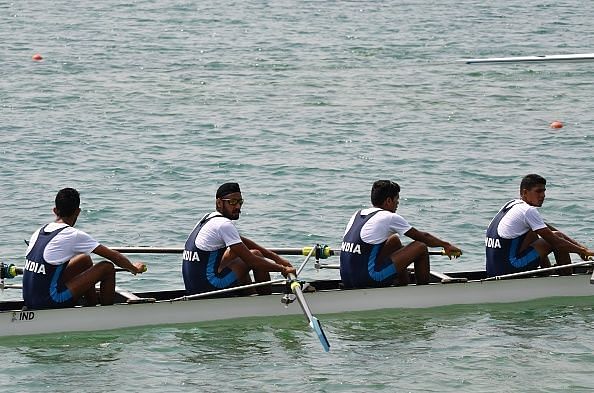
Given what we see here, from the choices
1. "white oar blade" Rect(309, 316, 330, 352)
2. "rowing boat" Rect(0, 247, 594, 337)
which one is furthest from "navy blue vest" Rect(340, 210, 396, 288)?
"white oar blade" Rect(309, 316, 330, 352)

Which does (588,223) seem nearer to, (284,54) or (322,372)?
(322,372)

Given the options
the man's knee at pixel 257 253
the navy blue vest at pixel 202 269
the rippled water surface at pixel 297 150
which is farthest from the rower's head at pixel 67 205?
the man's knee at pixel 257 253

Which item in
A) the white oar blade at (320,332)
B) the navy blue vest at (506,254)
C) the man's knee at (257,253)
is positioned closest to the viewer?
the white oar blade at (320,332)

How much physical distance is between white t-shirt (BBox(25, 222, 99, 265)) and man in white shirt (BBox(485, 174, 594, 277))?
4.70 metres

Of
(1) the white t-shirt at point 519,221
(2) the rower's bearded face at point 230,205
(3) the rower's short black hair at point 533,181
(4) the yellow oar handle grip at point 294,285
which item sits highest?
(3) the rower's short black hair at point 533,181

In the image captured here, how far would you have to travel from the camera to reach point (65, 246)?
13930 mm

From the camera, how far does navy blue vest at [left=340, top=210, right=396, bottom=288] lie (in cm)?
1515

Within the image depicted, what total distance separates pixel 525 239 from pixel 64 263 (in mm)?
5280

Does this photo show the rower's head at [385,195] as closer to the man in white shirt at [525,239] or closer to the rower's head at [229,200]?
the man in white shirt at [525,239]

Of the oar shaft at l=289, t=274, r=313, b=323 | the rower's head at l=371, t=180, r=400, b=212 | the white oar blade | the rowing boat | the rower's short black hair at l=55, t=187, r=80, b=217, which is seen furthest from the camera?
the rower's head at l=371, t=180, r=400, b=212

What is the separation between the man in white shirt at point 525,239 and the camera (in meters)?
15.7

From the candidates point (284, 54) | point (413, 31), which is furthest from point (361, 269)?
point (413, 31)

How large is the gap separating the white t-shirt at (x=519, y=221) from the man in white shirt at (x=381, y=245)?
773 mm

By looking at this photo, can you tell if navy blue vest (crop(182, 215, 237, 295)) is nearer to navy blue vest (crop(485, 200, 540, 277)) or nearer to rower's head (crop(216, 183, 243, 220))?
rower's head (crop(216, 183, 243, 220))
